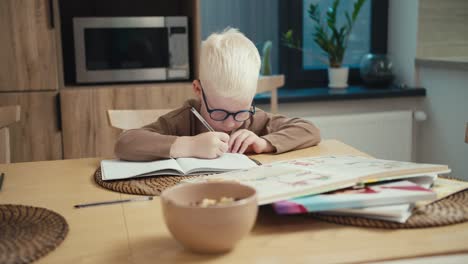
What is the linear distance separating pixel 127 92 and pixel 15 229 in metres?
1.62

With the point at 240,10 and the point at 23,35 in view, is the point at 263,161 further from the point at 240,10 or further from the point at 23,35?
the point at 240,10

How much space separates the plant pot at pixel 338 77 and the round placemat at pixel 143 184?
2054 mm

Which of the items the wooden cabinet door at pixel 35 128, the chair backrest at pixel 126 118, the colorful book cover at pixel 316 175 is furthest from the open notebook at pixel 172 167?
the wooden cabinet door at pixel 35 128

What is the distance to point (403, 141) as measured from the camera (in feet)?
9.46

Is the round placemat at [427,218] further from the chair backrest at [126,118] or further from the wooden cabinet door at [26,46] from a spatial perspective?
the wooden cabinet door at [26,46]

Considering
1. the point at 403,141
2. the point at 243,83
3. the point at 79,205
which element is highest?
the point at 243,83

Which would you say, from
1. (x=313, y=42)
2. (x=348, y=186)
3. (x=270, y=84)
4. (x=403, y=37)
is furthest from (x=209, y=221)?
(x=403, y=37)

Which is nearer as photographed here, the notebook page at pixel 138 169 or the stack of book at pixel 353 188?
the stack of book at pixel 353 188

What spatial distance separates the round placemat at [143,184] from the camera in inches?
37.9

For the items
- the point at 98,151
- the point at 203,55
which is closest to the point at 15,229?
the point at 203,55

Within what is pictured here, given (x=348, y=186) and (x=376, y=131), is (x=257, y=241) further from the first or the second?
(x=376, y=131)

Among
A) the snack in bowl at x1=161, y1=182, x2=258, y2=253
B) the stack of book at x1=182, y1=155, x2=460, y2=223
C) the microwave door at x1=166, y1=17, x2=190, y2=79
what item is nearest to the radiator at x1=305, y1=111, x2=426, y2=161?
the microwave door at x1=166, y1=17, x2=190, y2=79

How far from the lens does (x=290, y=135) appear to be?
1350 millimetres

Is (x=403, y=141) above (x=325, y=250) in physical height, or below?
below
